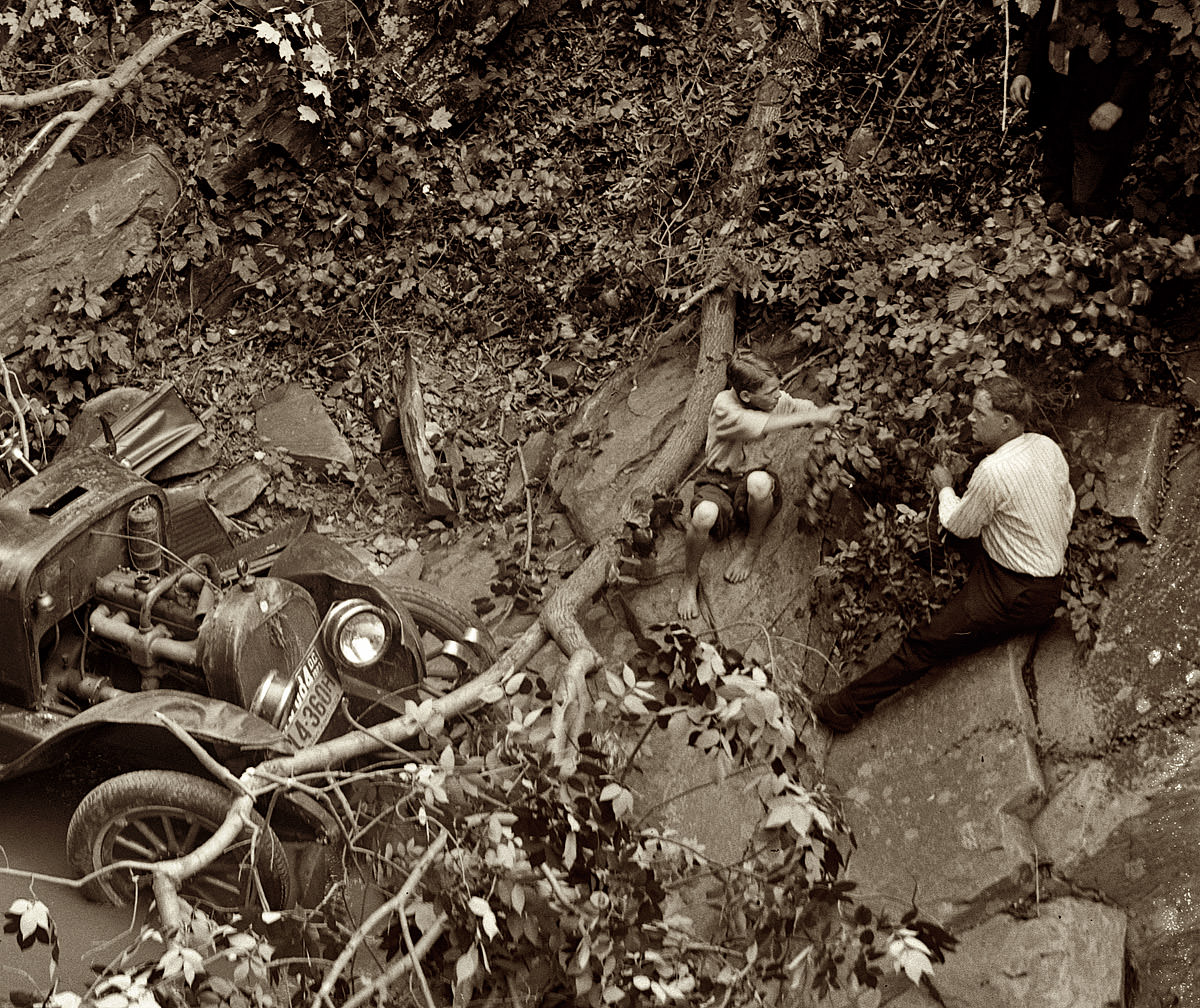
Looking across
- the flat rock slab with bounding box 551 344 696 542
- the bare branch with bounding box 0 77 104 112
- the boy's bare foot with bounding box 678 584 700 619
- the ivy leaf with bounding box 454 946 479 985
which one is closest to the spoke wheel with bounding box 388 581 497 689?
the boy's bare foot with bounding box 678 584 700 619

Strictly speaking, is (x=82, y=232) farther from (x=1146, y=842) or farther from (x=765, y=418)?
(x=1146, y=842)

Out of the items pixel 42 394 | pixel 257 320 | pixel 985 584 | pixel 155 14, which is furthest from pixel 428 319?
pixel 985 584

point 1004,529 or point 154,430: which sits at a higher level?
point 154,430

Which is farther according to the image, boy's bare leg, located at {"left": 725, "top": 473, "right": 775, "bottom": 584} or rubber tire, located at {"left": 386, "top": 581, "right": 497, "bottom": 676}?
rubber tire, located at {"left": 386, "top": 581, "right": 497, "bottom": 676}

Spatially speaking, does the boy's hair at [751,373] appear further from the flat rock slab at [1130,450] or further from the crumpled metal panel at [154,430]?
the crumpled metal panel at [154,430]

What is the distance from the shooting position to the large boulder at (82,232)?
8016mm

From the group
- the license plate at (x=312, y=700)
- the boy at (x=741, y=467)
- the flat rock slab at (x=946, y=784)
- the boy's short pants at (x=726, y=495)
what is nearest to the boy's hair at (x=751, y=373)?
the boy at (x=741, y=467)

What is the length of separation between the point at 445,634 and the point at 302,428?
2662 mm

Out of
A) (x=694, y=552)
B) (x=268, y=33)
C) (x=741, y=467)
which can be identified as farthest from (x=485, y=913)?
(x=268, y=33)

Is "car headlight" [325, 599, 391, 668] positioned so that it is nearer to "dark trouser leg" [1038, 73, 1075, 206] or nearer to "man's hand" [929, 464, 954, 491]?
"man's hand" [929, 464, 954, 491]

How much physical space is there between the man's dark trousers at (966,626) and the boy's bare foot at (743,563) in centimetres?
97

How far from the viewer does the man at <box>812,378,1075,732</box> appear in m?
4.43

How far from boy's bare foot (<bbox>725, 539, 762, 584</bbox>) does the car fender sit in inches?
99.6

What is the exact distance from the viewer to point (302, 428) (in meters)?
7.92
